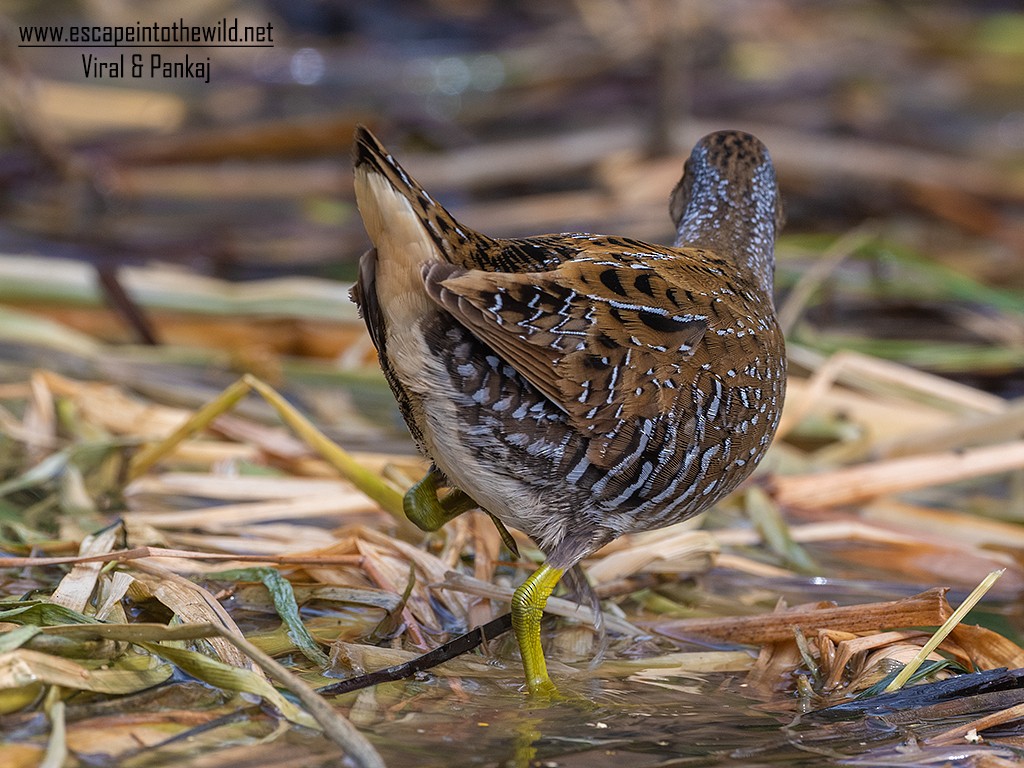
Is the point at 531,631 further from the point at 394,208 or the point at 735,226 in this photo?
the point at 735,226

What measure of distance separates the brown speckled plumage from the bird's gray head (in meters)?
0.61

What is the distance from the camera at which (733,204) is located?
416cm

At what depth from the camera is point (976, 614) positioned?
3.87 metres

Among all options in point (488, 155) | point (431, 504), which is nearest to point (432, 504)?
point (431, 504)

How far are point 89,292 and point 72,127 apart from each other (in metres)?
2.76

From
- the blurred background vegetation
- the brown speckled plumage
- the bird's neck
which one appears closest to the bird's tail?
the brown speckled plumage

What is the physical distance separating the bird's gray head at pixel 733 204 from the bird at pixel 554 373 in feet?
1.95

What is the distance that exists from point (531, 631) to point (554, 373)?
63cm

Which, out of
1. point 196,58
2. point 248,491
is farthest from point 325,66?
point 248,491

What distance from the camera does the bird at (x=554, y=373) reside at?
2.84 metres

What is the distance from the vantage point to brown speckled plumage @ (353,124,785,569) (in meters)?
2.83

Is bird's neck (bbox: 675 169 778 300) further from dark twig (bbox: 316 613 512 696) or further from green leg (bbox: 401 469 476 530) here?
dark twig (bbox: 316 613 512 696)

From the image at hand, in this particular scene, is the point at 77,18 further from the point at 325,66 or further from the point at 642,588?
the point at 642,588

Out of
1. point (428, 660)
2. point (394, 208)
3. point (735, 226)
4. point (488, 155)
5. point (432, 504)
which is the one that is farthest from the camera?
point (488, 155)
